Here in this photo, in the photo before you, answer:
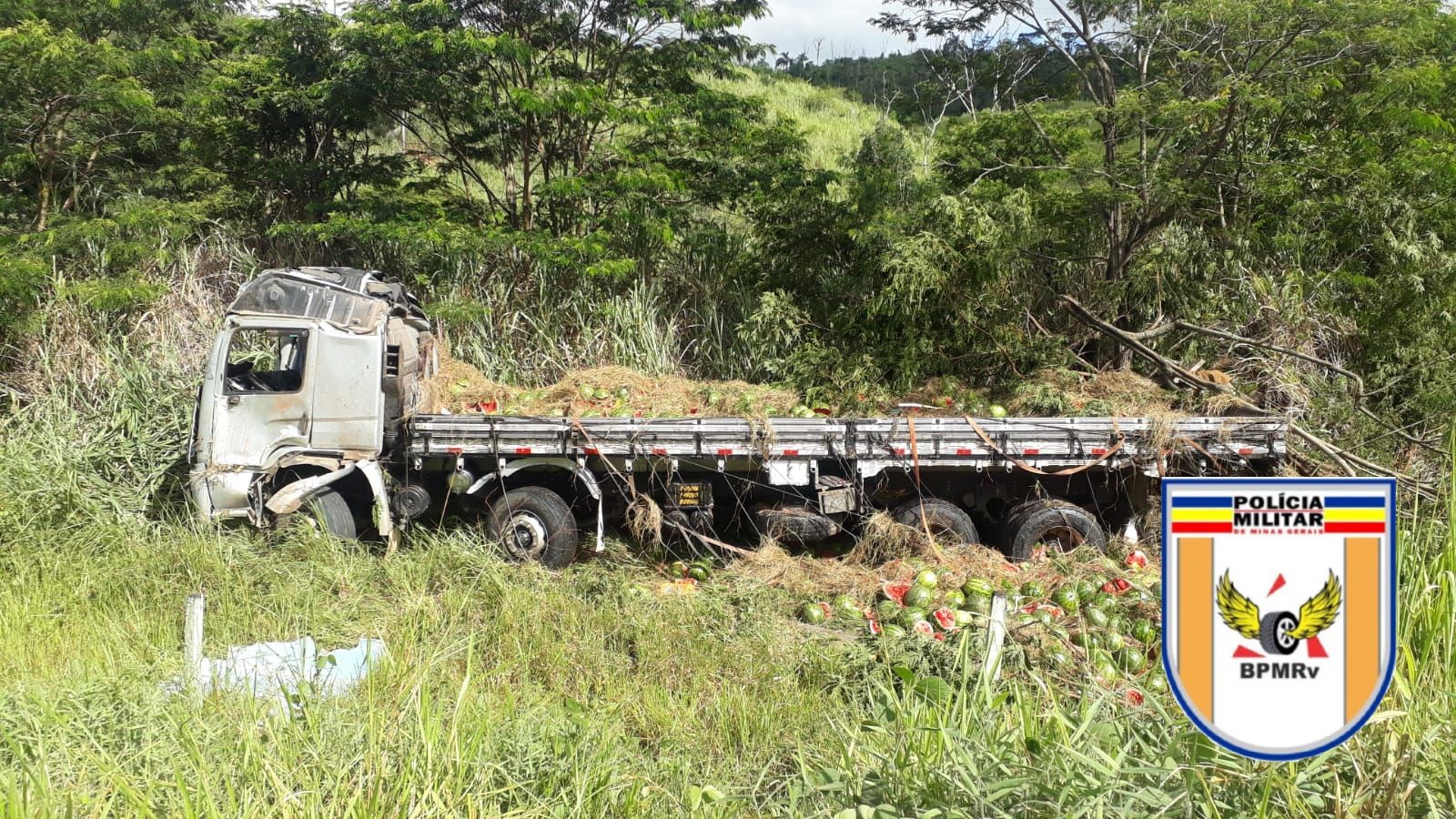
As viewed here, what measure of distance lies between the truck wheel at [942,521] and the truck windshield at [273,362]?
15.0ft

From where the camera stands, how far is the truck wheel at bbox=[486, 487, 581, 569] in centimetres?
710

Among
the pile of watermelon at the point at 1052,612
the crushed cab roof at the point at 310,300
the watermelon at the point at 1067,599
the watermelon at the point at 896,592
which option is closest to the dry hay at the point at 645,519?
the pile of watermelon at the point at 1052,612

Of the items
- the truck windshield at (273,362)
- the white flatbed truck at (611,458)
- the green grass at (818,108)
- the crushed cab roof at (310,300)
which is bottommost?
the white flatbed truck at (611,458)

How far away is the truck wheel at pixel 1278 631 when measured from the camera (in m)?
2.14

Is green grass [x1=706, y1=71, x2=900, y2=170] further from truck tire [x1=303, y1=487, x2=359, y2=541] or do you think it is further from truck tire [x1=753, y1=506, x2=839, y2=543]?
→ truck tire [x1=303, y1=487, x2=359, y2=541]

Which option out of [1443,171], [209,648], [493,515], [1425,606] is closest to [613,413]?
[493,515]

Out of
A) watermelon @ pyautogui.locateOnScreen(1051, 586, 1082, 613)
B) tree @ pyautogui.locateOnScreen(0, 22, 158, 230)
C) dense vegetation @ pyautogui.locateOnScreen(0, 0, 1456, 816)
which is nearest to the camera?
dense vegetation @ pyautogui.locateOnScreen(0, 0, 1456, 816)

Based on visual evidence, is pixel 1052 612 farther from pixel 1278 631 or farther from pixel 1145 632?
pixel 1278 631

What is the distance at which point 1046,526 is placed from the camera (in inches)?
272

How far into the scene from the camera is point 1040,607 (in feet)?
18.2

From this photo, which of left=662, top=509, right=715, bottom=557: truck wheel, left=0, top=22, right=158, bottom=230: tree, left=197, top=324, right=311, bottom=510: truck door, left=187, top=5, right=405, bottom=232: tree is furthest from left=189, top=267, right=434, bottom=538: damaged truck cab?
left=0, top=22, right=158, bottom=230: tree

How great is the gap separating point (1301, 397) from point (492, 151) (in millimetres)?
9345

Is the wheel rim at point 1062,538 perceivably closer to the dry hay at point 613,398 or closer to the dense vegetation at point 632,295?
the dense vegetation at point 632,295

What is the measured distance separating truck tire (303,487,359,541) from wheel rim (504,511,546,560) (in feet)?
3.84
